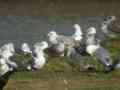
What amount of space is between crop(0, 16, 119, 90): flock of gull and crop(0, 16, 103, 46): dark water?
0.10 feet

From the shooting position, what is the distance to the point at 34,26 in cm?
236

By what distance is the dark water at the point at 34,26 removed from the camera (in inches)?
92.3

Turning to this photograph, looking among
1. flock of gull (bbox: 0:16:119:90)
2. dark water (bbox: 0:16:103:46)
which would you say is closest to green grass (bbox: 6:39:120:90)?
flock of gull (bbox: 0:16:119:90)

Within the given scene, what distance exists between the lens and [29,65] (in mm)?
2344

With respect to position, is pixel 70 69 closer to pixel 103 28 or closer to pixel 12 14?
pixel 103 28

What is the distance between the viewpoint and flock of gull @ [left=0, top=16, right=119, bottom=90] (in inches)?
92.0

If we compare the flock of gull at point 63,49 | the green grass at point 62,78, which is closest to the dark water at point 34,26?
the flock of gull at point 63,49

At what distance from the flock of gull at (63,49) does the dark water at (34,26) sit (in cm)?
3

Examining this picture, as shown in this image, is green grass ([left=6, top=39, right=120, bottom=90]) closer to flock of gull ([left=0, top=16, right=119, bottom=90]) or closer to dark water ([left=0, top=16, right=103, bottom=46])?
flock of gull ([left=0, top=16, right=119, bottom=90])

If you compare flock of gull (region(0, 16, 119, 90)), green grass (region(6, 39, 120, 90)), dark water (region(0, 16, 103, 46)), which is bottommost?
green grass (region(6, 39, 120, 90))

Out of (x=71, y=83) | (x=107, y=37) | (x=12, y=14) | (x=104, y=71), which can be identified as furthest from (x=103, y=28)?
(x=12, y=14)

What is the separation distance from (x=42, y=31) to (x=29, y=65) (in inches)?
9.9

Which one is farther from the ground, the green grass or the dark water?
the dark water

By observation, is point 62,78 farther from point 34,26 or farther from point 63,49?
point 34,26
